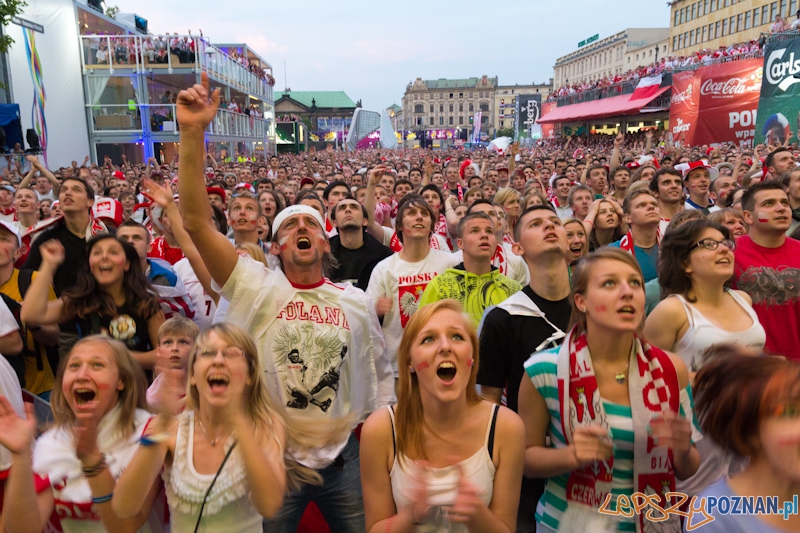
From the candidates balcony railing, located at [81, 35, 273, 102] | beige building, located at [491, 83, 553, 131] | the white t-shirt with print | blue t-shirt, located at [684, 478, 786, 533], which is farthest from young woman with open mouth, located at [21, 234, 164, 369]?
beige building, located at [491, 83, 553, 131]

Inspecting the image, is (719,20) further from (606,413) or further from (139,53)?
(606,413)

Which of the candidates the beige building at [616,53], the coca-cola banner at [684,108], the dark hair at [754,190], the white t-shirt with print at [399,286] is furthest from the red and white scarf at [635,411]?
the beige building at [616,53]

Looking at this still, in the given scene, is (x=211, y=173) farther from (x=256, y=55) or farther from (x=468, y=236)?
(x=256, y=55)

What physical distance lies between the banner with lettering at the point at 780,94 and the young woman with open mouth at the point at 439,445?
17.8m

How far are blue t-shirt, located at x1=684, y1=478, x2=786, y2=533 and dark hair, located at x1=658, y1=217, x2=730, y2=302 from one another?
4.38ft

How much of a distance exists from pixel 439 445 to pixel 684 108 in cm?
2518

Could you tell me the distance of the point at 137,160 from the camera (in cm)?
2956

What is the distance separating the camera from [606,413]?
6.89 feet

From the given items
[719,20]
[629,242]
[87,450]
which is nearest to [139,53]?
[629,242]

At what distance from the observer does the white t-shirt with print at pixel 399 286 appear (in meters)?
4.05

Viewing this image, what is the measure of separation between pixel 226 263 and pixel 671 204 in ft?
15.0

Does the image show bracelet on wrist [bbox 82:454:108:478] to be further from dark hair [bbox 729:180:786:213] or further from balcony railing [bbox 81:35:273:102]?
balcony railing [bbox 81:35:273:102]

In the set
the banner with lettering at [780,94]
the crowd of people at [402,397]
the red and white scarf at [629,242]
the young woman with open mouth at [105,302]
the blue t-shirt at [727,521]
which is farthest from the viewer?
the banner with lettering at [780,94]

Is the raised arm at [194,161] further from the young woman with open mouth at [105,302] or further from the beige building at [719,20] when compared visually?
the beige building at [719,20]
